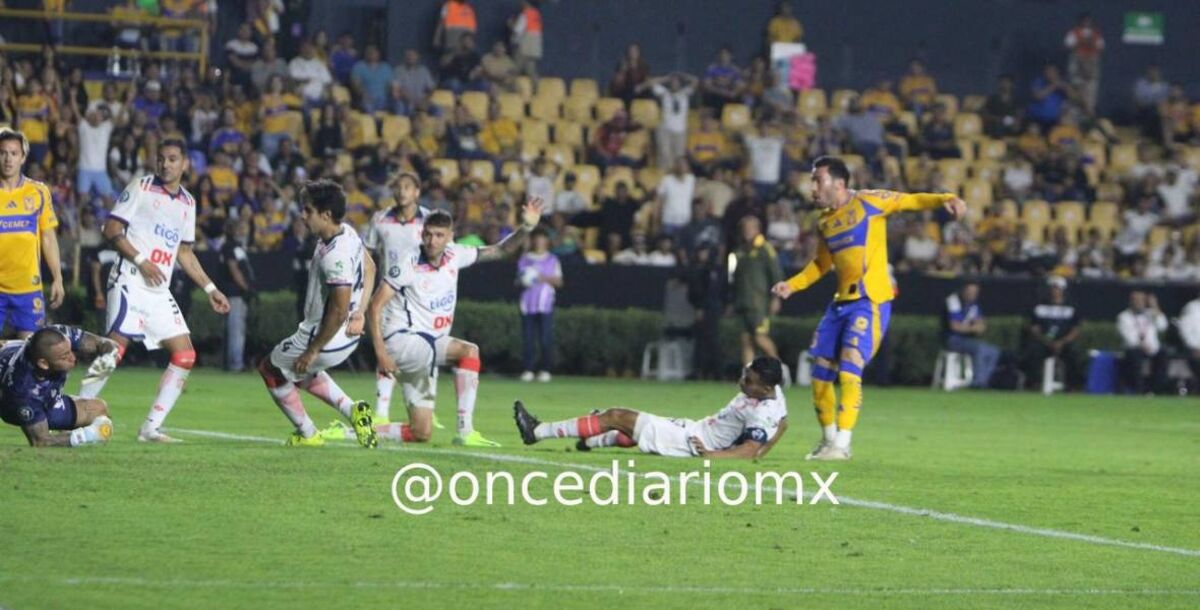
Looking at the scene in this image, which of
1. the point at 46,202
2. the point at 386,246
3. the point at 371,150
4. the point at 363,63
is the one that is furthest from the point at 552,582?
the point at 363,63

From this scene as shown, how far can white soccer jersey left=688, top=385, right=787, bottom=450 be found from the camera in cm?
1384

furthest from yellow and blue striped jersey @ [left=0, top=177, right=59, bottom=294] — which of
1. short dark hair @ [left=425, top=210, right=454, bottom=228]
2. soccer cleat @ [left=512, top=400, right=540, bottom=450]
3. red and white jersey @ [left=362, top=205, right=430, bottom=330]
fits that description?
soccer cleat @ [left=512, top=400, right=540, bottom=450]

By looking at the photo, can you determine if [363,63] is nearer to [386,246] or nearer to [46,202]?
[386,246]

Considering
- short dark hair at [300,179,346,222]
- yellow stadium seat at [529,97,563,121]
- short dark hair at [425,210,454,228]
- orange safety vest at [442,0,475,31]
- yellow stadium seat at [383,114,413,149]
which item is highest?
orange safety vest at [442,0,475,31]

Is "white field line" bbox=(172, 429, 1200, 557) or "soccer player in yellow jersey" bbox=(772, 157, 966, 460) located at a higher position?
"soccer player in yellow jersey" bbox=(772, 157, 966, 460)

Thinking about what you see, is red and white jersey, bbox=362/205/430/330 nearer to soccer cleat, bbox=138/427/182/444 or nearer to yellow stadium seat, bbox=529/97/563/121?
soccer cleat, bbox=138/427/182/444

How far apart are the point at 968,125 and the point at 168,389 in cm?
2411

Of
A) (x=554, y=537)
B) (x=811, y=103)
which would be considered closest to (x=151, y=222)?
(x=554, y=537)

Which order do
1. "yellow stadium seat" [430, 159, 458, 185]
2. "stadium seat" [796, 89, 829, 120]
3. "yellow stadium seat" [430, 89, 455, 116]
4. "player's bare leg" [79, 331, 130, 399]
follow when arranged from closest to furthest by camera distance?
"player's bare leg" [79, 331, 130, 399] → "yellow stadium seat" [430, 159, 458, 185] → "yellow stadium seat" [430, 89, 455, 116] → "stadium seat" [796, 89, 829, 120]

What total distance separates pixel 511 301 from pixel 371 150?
3159mm

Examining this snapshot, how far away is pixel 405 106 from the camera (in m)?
31.3

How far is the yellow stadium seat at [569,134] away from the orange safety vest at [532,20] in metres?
1.62

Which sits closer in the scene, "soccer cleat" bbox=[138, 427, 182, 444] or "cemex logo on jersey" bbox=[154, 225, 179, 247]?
"soccer cleat" bbox=[138, 427, 182, 444]

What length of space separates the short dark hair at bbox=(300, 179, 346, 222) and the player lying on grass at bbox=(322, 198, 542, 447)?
1.54 m
